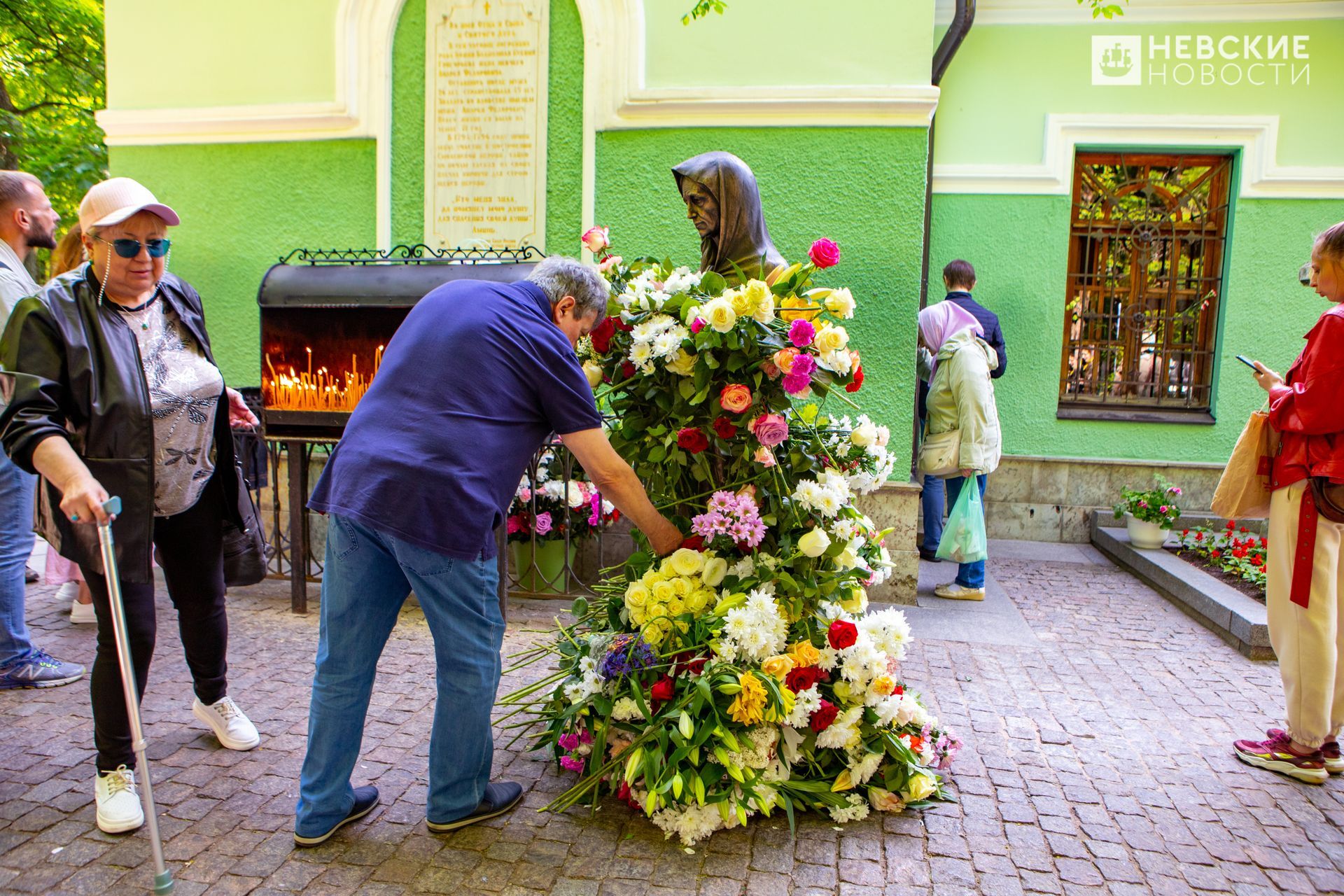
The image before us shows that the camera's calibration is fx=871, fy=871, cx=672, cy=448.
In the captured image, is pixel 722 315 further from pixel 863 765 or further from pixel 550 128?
pixel 550 128

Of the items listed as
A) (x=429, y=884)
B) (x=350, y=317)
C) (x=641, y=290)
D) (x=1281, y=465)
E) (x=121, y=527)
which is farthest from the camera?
(x=350, y=317)

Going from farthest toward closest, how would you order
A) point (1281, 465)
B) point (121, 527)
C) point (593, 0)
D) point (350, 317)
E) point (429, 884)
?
point (593, 0) < point (350, 317) < point (1281, 465) < point (121, 527) < point (429, 884)

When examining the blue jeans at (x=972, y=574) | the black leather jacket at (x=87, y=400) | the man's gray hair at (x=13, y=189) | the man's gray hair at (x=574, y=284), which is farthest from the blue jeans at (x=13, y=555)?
the blue jeans at (x=972, y=574)

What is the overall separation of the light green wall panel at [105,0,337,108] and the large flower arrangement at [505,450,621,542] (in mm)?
2917

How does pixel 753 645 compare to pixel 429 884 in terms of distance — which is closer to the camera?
pixel 429 884

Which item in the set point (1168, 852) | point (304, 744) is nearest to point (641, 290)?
point (304, 744)

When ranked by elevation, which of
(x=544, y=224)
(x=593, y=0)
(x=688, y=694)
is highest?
(x=593, y=0)

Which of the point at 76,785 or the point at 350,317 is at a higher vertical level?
the point at 350,317

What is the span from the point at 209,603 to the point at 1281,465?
388cm

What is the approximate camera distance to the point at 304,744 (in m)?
3.27

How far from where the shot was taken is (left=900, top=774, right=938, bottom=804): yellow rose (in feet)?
9.22

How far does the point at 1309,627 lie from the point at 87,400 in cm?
414

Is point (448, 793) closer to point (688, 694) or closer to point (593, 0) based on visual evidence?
point (688, 694)

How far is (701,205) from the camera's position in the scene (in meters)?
3.06
